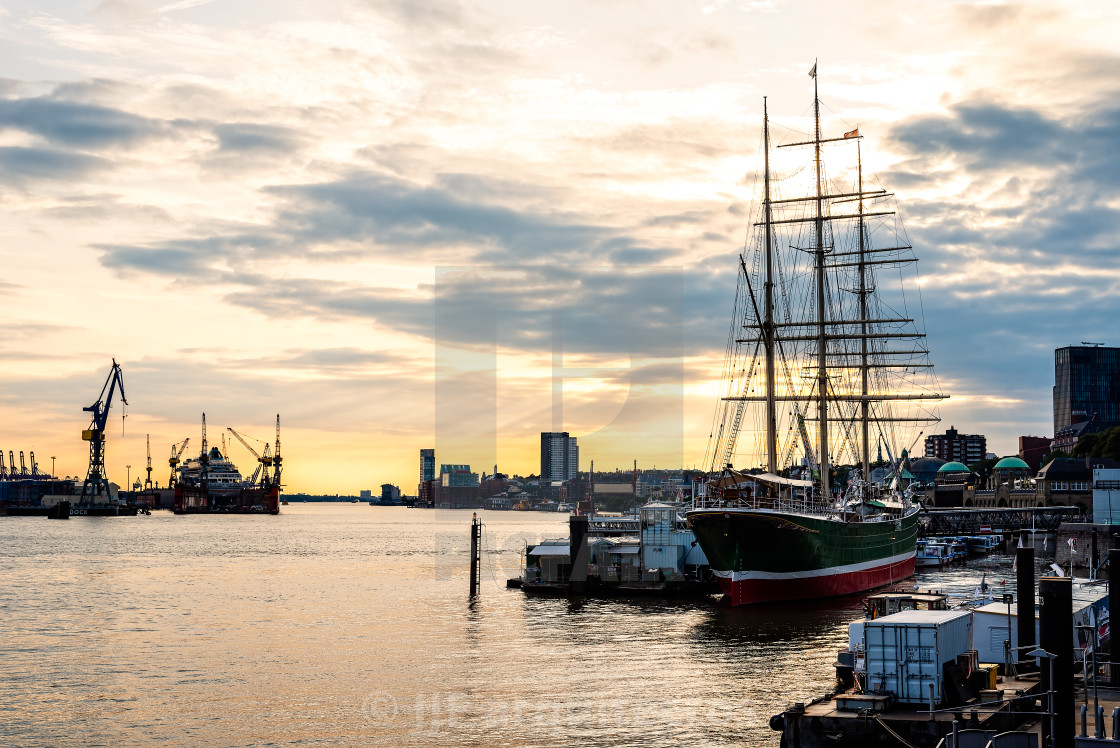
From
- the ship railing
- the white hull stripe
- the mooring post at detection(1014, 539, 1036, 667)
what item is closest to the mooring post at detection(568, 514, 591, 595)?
the ship railing

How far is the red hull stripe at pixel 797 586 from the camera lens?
73.0m

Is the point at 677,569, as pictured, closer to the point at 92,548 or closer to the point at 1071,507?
the point at 92,548

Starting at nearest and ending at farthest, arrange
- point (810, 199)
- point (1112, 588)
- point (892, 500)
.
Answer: point (1112, 588) < point (810, 199) < point (892, 500)

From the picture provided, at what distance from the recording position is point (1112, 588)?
31.3 metres

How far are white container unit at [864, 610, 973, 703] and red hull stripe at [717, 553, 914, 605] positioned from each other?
4123 cm

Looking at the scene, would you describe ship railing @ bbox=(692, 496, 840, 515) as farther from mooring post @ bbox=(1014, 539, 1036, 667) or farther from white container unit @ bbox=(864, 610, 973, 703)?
white container unit @ bbox=(864, 610, 973, 703)

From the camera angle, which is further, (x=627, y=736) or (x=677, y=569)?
(x=677, y=569)

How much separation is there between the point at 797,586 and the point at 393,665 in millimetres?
35516

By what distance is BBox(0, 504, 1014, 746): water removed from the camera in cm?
3756

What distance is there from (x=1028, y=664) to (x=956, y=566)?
3635 inches

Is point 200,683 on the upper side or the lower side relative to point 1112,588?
lower

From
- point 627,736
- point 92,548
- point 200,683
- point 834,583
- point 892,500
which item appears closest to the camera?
point 627,736

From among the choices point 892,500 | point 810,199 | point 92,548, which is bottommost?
point 92,548

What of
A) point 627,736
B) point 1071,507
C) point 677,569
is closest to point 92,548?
point 677,569
